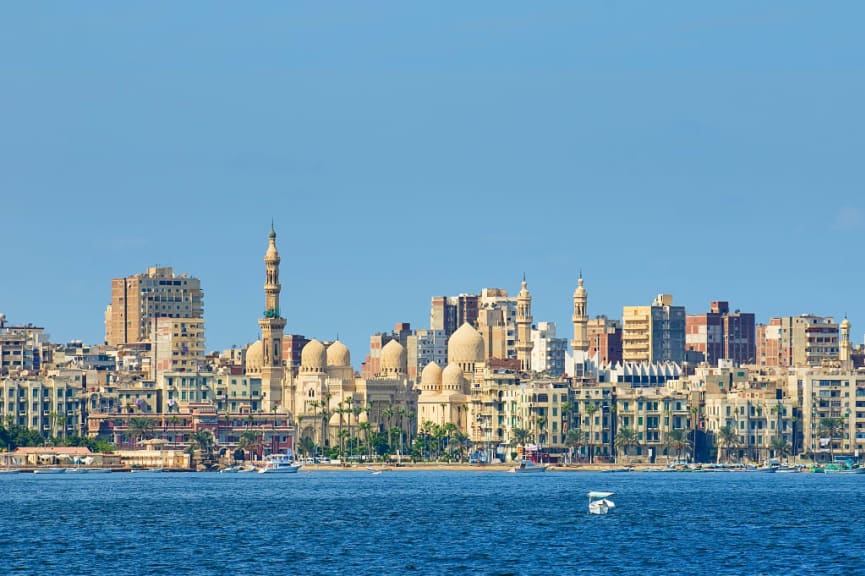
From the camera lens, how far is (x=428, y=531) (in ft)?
400

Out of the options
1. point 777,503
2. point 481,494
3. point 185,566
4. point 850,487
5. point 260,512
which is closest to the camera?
point 185,566

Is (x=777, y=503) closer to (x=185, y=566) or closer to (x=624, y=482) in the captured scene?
(x=624, y=482)

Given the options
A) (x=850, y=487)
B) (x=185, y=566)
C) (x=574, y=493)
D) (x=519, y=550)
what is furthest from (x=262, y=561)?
(x=850, y=487)

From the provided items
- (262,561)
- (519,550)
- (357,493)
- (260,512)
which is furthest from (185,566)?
(357,493)

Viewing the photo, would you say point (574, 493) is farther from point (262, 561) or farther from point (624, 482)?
point (262, 561)

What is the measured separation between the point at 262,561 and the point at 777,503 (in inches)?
2326

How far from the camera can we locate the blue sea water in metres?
101

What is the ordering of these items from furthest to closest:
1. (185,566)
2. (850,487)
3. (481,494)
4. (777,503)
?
(850,487) → (481,494) → (777,503) → (185,566)

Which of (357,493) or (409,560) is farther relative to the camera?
(357,493)

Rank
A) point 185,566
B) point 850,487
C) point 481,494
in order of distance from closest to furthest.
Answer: point 185,566, point 481,494, point 850,487

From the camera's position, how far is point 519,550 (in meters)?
109

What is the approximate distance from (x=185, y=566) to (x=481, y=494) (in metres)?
72.0

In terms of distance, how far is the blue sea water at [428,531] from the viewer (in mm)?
100875

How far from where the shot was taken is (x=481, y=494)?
170000mm
